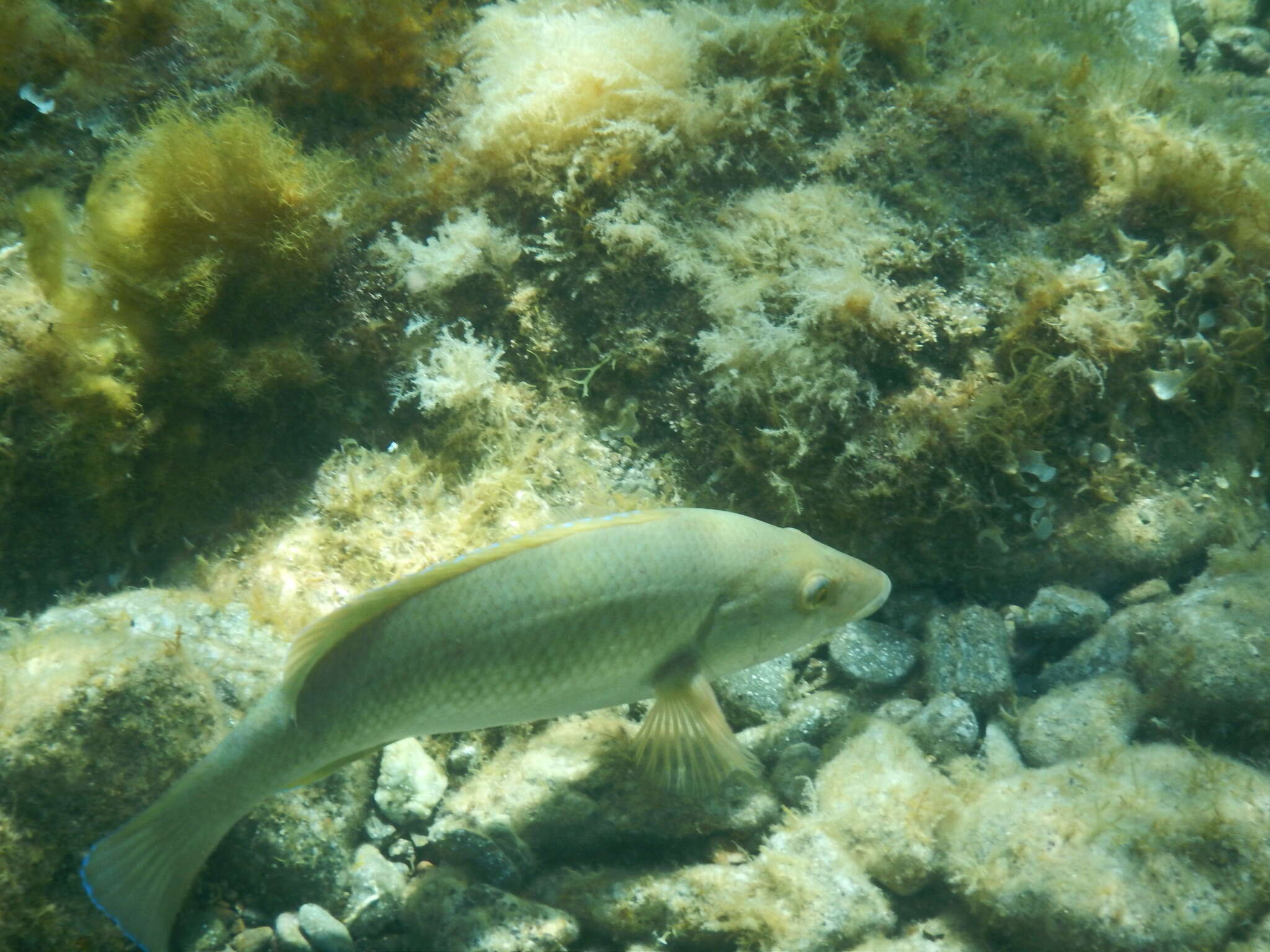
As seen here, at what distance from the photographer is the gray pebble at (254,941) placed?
293 centimetres

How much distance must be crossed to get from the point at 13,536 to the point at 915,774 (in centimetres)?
487

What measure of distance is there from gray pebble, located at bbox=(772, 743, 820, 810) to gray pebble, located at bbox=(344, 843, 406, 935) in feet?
5.81

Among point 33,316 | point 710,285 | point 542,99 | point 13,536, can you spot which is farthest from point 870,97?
point 13,536

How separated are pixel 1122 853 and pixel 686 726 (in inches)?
66.9

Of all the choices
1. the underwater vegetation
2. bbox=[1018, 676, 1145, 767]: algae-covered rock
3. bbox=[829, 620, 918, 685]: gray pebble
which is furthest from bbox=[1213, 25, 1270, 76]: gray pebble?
bbox=[829, 620, 918, 685]: gray pebble

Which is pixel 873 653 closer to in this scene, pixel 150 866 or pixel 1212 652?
pixel 1212 652

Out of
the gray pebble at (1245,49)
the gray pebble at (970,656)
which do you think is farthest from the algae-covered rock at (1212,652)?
the gray pebble at (1245,49)

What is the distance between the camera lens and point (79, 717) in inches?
109

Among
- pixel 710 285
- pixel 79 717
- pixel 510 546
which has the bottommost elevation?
pixel 79 717

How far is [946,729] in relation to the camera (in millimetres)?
3482

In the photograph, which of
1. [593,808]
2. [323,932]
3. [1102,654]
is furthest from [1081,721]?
[323,932]

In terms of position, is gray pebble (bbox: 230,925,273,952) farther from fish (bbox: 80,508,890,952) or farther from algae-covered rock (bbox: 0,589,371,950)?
fish (bbox: 80,508,890,952)

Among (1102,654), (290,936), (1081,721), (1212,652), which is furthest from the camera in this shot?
(1102,654)

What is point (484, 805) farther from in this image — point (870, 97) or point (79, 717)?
point (870, 97)
